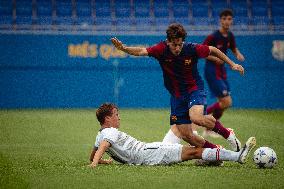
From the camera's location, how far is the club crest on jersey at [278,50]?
76.8ft

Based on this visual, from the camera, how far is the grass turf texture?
26.7 feet

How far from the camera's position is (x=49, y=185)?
26.2ft

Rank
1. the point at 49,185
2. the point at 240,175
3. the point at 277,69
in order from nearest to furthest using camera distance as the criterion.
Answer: the point at 49,185 → the point at 240,175 → the point at 277,69

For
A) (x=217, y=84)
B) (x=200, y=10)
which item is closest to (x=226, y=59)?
(x=217, y=84)

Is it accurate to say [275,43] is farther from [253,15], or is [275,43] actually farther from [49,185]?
[49,185]

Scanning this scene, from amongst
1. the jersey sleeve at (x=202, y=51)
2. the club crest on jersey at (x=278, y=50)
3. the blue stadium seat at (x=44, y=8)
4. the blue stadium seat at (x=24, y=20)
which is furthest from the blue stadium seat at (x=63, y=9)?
the jersey sleeve at (x=202, y=51)

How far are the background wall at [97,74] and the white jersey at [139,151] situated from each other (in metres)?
13.6

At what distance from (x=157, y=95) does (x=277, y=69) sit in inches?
157

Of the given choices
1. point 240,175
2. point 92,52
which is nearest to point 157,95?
point 92,52

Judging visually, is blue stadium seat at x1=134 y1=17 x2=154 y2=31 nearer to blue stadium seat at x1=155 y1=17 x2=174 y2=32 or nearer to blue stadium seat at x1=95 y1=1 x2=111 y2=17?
blue stadium seat at x1=155 y1=17 x2=174 y2=32

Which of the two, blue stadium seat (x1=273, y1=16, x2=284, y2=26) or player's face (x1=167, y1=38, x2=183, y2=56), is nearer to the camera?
player's face (x1=167, y1=38, x2=183, y2=56)

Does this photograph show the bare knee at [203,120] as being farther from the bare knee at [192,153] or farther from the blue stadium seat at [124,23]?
the blue stadium seat at [124,23]

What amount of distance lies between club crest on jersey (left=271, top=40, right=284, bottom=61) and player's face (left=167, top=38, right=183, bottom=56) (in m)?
13.8

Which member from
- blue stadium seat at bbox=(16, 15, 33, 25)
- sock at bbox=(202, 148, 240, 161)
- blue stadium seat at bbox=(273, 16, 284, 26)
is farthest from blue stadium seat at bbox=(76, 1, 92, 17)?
sock at bbox=(202, 148, 240, 161)
